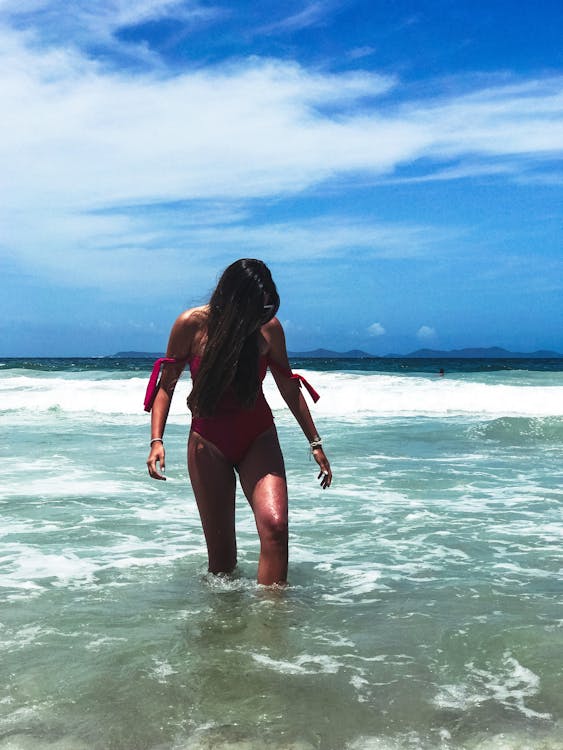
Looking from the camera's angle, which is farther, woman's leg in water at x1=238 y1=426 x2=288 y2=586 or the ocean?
woman's leg in water at x1=238 y1=426 x2=288 y2=586

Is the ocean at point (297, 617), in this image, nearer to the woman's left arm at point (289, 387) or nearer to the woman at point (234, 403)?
the woman at point (234, 403)

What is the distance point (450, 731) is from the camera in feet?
10.2

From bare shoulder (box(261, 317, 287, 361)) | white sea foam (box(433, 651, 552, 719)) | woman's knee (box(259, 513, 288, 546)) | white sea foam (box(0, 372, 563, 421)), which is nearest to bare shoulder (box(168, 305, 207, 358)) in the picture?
bare shoulder (box(261, 317, 287, 361))

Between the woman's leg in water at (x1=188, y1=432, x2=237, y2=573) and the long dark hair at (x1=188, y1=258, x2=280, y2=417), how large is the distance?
0.22 meters

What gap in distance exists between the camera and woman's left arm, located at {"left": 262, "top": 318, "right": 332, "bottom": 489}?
4.51 metres

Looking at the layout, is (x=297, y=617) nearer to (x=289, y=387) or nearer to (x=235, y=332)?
(x=289, y=387)

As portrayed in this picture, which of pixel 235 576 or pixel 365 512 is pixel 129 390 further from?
pixel 235 576

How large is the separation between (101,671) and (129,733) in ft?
2.21

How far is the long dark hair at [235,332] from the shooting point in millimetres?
4297

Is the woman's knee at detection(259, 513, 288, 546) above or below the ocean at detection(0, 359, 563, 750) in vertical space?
above

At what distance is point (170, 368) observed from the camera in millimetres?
4484

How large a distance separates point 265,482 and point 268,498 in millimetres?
99

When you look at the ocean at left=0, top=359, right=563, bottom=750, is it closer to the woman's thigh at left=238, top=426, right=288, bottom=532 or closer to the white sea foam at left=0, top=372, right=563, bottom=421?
the woman's thigh at left=238, top=426, right=288, bottom=532

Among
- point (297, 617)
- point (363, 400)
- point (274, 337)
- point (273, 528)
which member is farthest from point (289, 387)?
point (363, 400)
